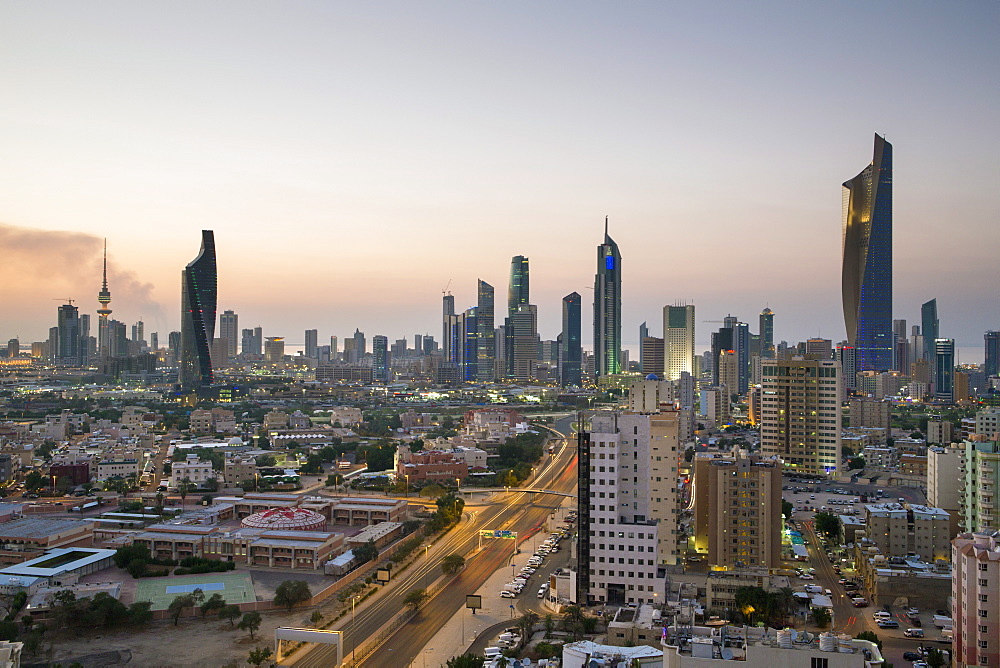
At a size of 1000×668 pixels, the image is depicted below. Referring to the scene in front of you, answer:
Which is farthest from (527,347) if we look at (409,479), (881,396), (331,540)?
(331,540)

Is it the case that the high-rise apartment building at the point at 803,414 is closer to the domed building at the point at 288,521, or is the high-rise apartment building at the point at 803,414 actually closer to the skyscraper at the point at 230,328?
the domed building at the point at 288,521

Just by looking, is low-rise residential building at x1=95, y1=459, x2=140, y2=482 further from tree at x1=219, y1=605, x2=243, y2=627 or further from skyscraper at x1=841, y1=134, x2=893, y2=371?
skyscraper at x1=841, y1=134, x2=893, y2=371

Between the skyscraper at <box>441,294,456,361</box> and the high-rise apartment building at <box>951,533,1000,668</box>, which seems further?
the skyscraper at <box>441,294,456,361</box>

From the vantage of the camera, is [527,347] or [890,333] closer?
[890,333]

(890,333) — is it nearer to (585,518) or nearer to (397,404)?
(397,404)

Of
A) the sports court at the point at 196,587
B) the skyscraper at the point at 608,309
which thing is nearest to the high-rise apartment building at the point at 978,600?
the sports court at the point at 196,587

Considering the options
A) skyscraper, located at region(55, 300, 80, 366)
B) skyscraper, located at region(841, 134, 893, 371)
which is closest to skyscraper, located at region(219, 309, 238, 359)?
skyscraper, located at region(55, 300, 80, 366)
